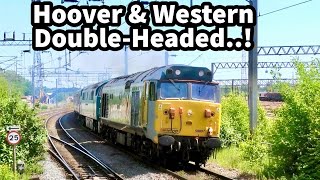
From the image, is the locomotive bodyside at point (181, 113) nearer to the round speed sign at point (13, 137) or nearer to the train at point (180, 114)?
the train at point (180, 114)

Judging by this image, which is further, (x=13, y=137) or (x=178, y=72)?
(x=178, y=72)

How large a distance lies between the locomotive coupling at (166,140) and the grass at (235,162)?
2.39 metres

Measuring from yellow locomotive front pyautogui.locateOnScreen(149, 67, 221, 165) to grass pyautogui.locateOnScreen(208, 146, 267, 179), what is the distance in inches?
50.0

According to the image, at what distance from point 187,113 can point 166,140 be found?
3.64ft

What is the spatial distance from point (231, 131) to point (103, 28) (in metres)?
6.81

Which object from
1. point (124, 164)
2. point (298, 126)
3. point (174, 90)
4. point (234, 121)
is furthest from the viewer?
point (234, 121)

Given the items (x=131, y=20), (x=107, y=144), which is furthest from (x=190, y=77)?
(x=107, y=144)

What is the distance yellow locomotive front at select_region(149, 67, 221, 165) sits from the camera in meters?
16.5

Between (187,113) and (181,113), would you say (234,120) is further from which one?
(181,113)

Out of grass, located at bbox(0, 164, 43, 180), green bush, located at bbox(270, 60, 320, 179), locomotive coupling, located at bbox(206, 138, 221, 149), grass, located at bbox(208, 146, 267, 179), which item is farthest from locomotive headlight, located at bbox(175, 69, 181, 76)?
grass, located at bbox(0, 164, 43, 180)

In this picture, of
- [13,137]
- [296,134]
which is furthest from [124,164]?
[296,134]

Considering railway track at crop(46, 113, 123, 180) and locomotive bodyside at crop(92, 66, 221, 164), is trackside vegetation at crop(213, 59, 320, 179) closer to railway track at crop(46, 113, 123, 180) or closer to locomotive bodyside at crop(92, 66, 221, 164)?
locomotive bodyside at crop(92, 66, 221, 164)

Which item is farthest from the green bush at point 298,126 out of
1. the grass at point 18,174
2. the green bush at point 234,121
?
the green bush at point 234,121

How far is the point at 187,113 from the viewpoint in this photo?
54.7 ft
